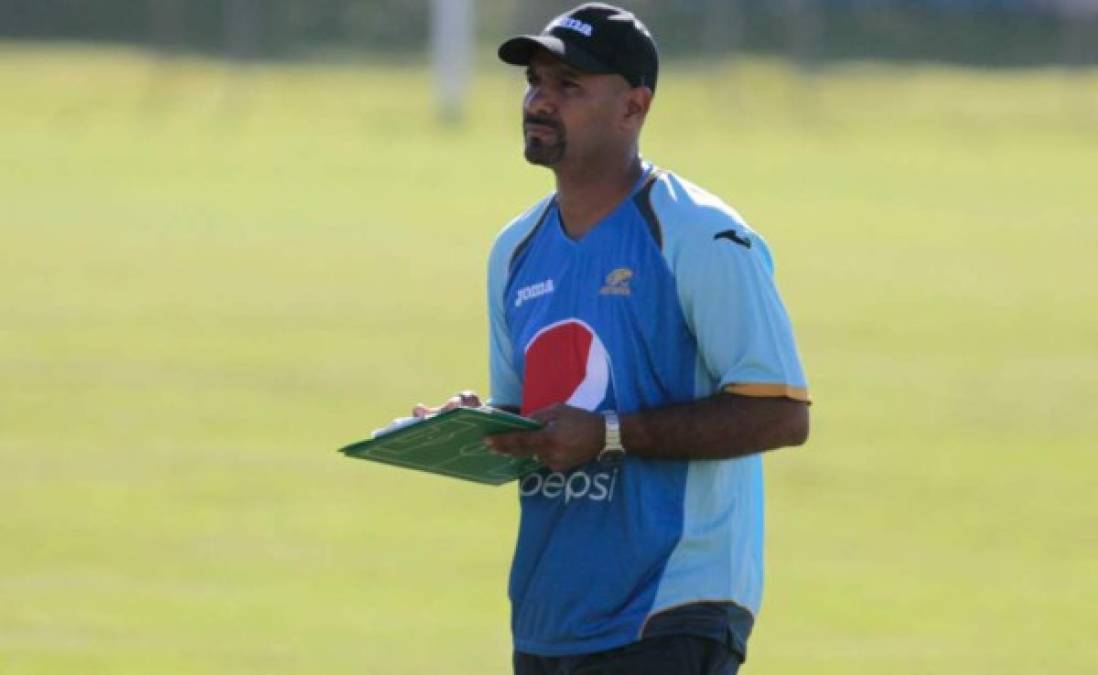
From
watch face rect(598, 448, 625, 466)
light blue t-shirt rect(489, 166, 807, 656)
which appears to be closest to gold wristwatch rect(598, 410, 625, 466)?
watch face rect(598, 448, 625, 466)

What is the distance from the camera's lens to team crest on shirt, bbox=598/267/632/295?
5414mm

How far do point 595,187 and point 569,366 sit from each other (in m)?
0.40

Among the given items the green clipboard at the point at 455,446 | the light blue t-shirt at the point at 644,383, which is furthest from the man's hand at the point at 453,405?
the light blue t-shirt at the point at 644,383

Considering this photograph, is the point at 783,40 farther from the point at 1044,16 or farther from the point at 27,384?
the point at 27,384

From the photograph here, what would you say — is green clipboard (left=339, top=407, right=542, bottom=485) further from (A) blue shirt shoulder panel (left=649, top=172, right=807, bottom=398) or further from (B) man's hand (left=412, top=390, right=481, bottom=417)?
(A) blue shirt shoulder panel (left=649, top=172, right=807, bottom=398)

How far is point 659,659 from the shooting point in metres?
5.36

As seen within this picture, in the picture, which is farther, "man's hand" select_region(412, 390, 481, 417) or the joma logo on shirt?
the joma logo on shirt

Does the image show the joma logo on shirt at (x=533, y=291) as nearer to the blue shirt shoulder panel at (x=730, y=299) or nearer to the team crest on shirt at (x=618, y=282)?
the team crest on shirt at (x=618, y=282)

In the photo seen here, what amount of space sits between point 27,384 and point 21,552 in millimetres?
5699

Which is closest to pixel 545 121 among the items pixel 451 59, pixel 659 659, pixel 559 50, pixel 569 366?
pixel 559 50

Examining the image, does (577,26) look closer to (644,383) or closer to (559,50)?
(559,50)

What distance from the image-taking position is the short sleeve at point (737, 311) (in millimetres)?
5309

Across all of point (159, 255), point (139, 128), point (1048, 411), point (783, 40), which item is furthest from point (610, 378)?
point (783, 40)

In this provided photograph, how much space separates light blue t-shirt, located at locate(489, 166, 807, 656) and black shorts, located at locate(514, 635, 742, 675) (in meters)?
0.03
